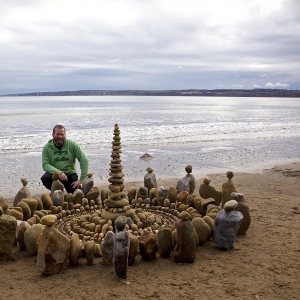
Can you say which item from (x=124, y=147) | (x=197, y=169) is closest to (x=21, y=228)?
(x=197, y=169)

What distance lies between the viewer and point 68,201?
261 inches

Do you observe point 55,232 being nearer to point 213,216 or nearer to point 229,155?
point 213,216

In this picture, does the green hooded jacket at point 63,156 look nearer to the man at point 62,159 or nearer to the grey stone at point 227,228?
the man at point 62,159

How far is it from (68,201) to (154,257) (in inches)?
97.5

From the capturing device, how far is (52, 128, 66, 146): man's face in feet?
23.8

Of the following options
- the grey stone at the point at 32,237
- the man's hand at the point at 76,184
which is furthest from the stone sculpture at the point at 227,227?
the man's hand at the point at 76,184

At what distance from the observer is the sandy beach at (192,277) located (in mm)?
3939

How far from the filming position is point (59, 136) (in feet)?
23.9

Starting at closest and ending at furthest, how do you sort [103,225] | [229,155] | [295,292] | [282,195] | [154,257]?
[295,292], [154,257], [103,225], [282,195], [229,155]

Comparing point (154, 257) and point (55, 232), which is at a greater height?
point (55, 232)

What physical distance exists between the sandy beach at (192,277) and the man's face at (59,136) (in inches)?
106

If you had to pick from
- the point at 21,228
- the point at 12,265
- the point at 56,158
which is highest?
the point at 56,158

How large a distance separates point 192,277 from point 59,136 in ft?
13.7

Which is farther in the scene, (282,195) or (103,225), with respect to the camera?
(282,195)
